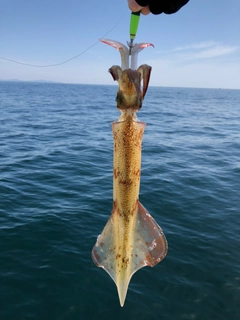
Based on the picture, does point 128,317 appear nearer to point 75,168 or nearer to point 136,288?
point 136,288

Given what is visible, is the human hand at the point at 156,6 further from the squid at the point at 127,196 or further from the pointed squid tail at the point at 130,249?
the pointed squid tail at the point at 130,249

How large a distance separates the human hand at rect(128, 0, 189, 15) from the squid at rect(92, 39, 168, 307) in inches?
27.0

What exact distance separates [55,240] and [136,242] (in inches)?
279

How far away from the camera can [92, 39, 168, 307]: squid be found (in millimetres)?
2654

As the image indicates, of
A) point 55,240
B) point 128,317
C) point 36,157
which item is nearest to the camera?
point 128,317

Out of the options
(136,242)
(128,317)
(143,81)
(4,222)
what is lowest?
(128,317)

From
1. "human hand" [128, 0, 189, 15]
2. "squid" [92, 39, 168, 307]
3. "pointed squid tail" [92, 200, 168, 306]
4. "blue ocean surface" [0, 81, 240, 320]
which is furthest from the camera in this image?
"blue ocean surface" [0, 81, 240, 320]

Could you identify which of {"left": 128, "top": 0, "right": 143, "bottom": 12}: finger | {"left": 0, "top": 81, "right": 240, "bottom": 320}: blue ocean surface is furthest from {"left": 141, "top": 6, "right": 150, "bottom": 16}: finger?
{"left": 0, "top": 81, "right": 240, "bottom": 320}: blue ocean surface

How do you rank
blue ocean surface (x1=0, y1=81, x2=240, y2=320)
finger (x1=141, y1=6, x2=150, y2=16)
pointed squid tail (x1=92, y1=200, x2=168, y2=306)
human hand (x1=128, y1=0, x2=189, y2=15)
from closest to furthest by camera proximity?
human hand (x1=128, y1=0, x2=189, y2=15) → finger (x1=141, y1=6, x2=150, y2=16) → pointed squid tail (x1=92, y1=200, x2=168, y2=306) → blue ocean surface (x1=0, y1=81, x2=240, y2=320)

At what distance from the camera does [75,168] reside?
1725cm

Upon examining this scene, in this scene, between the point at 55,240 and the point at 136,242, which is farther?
the point at 55,240

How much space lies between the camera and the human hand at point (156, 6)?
10.1ft

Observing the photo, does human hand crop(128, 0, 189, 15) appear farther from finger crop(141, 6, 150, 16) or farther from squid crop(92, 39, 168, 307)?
squid crop(92, 39, 168, 307)

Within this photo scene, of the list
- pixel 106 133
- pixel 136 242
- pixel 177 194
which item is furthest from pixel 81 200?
pixel 106 133
